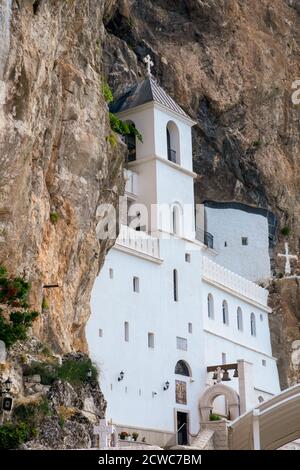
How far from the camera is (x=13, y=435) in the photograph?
97.1ft

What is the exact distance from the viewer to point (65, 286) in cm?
3878

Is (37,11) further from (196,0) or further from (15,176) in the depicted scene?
(196,0)

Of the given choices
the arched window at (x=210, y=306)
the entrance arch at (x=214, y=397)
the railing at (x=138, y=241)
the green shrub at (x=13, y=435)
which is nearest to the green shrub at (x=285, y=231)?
the arched window at (x=210, y=306)

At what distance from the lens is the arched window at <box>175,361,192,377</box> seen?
4781 centimetres

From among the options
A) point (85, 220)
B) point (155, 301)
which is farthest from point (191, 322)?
point (85, 220)

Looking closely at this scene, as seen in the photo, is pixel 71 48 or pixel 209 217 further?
pixel 209 217

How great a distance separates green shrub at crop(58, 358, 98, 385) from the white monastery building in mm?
7333

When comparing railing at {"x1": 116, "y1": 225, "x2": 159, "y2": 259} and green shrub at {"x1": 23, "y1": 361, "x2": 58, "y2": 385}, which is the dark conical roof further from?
green shrub at {"x1": 23, "y1": 361, "x2": 58, "y2": 385}

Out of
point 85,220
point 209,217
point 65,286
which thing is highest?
point 209,217

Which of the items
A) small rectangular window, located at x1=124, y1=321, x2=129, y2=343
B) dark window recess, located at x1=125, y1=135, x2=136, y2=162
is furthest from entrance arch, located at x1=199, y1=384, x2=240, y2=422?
dark window recess, located at x1=125, y1=135, x2=136, y2=162

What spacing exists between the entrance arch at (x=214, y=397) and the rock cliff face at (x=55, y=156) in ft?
31.2

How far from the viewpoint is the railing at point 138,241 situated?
150 ft

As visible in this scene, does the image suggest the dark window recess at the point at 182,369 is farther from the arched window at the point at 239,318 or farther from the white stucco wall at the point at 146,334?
the arched window at the point at 239,318

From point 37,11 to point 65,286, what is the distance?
409 inches
